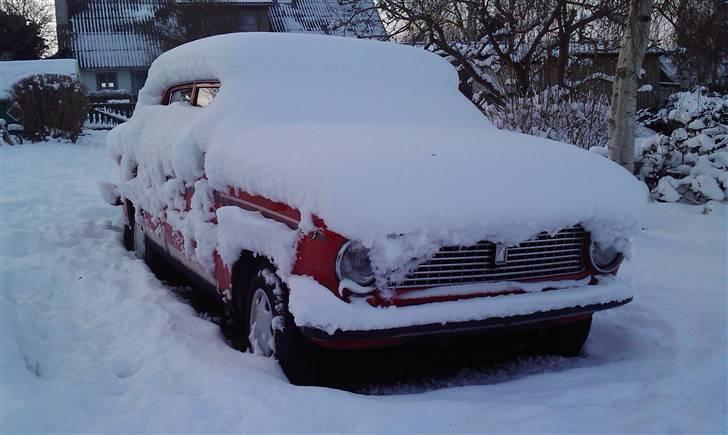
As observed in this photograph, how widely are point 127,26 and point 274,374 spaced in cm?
3067

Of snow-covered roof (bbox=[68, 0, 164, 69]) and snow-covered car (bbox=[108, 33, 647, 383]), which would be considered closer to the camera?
snow-covered car (bbox=[108, 33, 647, 383])

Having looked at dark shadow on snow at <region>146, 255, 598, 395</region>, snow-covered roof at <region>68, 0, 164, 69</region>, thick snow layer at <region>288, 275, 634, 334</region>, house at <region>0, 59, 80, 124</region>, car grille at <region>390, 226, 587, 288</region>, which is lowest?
dark shadow on snow at <region>146, 255, 598, 395</region>

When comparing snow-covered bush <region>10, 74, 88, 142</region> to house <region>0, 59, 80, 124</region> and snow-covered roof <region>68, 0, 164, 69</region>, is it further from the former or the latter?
snow-covered roof <region>68, 0, 164, 69</region>

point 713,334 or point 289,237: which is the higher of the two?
point 289,237

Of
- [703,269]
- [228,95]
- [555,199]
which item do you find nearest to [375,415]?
[555,199]

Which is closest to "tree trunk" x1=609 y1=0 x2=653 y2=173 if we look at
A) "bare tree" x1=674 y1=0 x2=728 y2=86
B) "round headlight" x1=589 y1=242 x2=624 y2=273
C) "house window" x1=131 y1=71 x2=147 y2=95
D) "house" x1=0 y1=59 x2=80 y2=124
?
"round headlight" x1=589 y1=242 x2=624 y2=273

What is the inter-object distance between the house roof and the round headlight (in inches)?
1014

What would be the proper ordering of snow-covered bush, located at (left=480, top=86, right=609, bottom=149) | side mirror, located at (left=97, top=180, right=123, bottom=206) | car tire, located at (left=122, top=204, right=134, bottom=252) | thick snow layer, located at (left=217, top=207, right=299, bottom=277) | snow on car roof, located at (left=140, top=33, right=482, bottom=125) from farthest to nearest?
1. snow-covered bush, located at (left=480, top=86, right=609, bottom=149)
2. side mirror, located at (left=97, top=180, right=123, bottom=206)
3. car tire, located at (left=122, top=204, right=134, bottom=252)
4. snow on car roof, located at (left=140, top=33, right=482, bottom=125)
5. thick snow layer, located at (left=217, top=207, right=299, bottom=277)

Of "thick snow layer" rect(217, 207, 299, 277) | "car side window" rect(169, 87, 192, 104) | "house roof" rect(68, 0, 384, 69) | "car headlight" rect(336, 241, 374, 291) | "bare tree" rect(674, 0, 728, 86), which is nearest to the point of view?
"car headlight" rect(336, 241, 374, 291)

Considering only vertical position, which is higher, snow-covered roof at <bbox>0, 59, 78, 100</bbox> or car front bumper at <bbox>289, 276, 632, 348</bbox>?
snow-covered roof at <bbox>0, 59, 78, 100</bbox>

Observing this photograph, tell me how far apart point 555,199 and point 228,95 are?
2.20 m

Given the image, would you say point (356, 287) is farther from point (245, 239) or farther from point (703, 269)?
point (703, 269)

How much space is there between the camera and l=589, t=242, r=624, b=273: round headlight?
337 centimetres

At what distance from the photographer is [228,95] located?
13.4 feet
